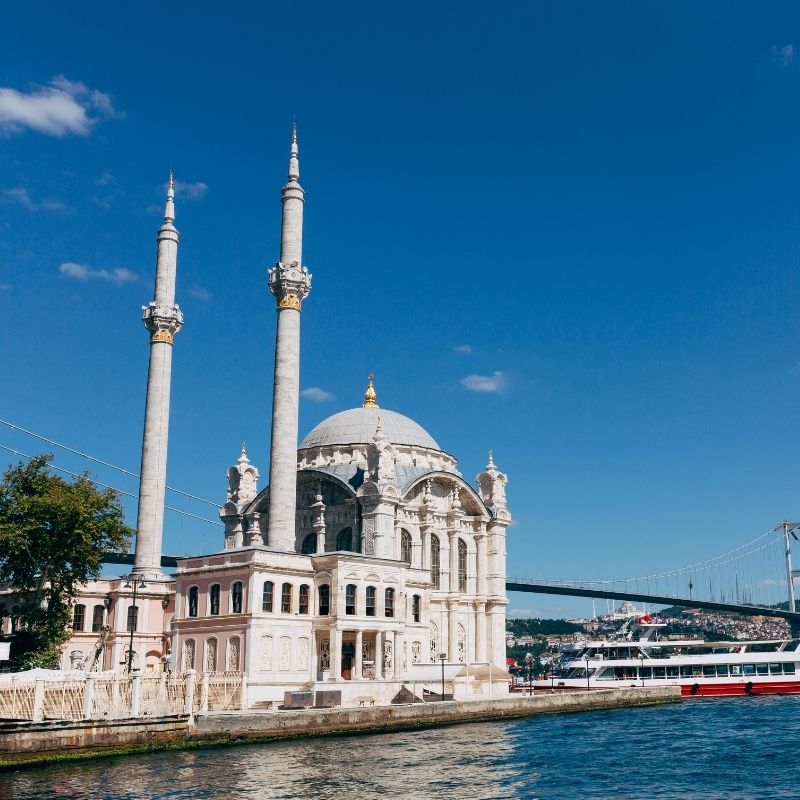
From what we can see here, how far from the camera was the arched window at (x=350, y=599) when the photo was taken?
151ft

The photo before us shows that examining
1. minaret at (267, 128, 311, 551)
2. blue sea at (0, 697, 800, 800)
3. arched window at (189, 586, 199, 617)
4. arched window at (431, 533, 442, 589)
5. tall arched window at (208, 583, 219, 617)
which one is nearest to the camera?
blue sea at (0, 697, 800, 800)

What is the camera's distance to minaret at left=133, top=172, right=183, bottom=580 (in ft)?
177

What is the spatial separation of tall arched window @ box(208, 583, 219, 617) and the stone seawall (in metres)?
9.20

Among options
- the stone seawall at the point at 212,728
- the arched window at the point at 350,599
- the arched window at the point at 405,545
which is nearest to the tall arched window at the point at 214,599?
the arched window at the point at 350,599

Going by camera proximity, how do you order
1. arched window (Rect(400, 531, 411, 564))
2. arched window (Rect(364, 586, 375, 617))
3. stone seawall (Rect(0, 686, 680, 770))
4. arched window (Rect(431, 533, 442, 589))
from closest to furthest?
stone seawall (Rect(0, 686, 680, 770)), arched window (Rect(364, 586, 375, 617)), arched window (Rect(400, 531, 411, 564)), arched window (Rect(431, 533, 442, 589))

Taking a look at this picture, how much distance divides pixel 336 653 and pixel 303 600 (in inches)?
109

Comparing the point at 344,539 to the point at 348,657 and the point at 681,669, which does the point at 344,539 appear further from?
the point at 681,669

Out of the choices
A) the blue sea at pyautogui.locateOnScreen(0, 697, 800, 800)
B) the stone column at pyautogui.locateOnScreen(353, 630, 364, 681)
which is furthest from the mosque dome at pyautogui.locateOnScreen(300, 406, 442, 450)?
the blue sea at pyautogui.locateOnScreen(0, 697, 800, 800)

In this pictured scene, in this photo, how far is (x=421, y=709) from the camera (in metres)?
41.9

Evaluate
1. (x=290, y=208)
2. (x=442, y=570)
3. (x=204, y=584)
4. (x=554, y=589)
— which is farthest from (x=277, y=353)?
(x=554, y=589)

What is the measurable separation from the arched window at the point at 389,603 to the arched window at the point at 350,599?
2007 millimetres

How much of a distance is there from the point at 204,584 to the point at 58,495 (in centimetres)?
780

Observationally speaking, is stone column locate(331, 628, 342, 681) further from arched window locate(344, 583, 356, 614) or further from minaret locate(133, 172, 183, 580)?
minaret locate(133, 172, 183, 580)

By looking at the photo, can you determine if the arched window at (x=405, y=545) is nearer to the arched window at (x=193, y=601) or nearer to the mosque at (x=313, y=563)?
the mosque at (x=313, y=563)
